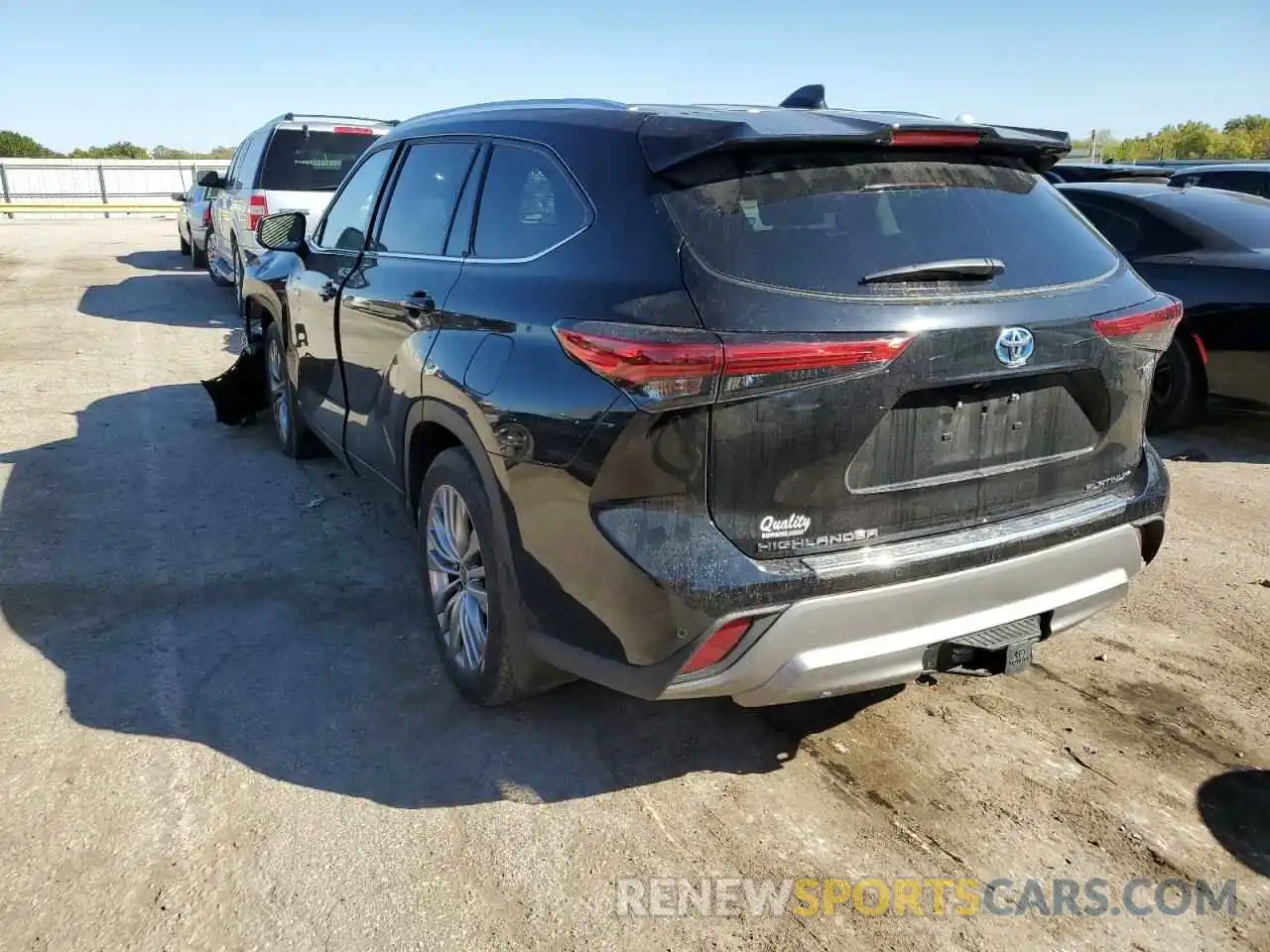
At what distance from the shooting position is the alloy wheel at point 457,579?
3.34 metres

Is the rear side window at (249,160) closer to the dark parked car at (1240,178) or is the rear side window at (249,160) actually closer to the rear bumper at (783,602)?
the rear bumper at (783,602)

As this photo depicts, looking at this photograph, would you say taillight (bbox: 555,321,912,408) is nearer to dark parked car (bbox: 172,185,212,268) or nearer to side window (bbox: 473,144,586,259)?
side window (bbox: 473,144,586,259)

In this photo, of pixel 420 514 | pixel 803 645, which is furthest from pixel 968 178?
pixel 420 514

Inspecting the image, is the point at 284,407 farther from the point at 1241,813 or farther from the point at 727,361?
the point at 1241,813

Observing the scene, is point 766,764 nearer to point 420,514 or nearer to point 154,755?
point 420,514

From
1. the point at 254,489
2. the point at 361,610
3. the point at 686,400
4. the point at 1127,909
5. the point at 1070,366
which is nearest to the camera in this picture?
the point at 686,400

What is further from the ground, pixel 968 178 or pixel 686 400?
pixel 968 178

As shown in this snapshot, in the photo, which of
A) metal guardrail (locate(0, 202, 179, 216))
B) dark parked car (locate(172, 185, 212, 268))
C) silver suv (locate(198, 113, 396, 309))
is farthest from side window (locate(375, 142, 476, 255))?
metal guardrail (locate(0, 202, 179, 216))

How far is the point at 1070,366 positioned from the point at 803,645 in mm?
1100

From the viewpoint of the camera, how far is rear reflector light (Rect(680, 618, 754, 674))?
2486mm

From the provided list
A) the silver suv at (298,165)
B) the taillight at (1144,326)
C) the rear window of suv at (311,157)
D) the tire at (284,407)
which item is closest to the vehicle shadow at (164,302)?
the silver suv at (298,165)

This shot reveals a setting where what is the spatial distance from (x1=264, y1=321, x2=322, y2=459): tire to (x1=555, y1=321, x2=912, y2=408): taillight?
3.77 meters

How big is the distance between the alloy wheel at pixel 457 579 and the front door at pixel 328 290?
140cm

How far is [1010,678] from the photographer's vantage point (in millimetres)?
3717
